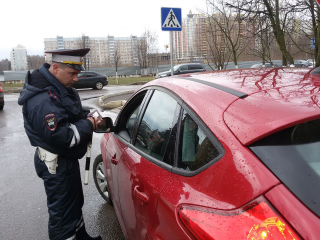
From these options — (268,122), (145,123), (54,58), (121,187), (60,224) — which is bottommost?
(60,224)

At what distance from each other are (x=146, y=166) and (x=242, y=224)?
33.5 inches

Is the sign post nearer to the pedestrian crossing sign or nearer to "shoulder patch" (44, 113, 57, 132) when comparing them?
the pedestrian crossing sign

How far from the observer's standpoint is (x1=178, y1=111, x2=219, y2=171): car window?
1.33 metres

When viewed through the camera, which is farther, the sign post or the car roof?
the sign post

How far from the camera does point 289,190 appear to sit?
39.6 inches

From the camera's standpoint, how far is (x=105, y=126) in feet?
8.82

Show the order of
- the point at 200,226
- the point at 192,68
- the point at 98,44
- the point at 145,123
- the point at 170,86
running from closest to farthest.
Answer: the point at 200,226 < the point at 170,86 < the point at 145,123 < the point at 192,68 < the point at 98,44

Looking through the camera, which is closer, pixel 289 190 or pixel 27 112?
pixel 289 190

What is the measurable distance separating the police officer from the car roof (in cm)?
99

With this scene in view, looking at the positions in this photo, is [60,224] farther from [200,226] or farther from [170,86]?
[200,226]

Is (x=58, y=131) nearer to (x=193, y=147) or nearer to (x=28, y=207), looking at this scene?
(x=193, y=147)

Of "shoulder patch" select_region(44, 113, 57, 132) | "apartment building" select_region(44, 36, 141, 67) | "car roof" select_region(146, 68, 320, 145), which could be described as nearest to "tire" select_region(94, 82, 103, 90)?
"shoulder patch" select_region(44, 113, 57, 132)

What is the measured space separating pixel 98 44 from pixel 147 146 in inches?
3506

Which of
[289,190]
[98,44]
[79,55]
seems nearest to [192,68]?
[79,55]
